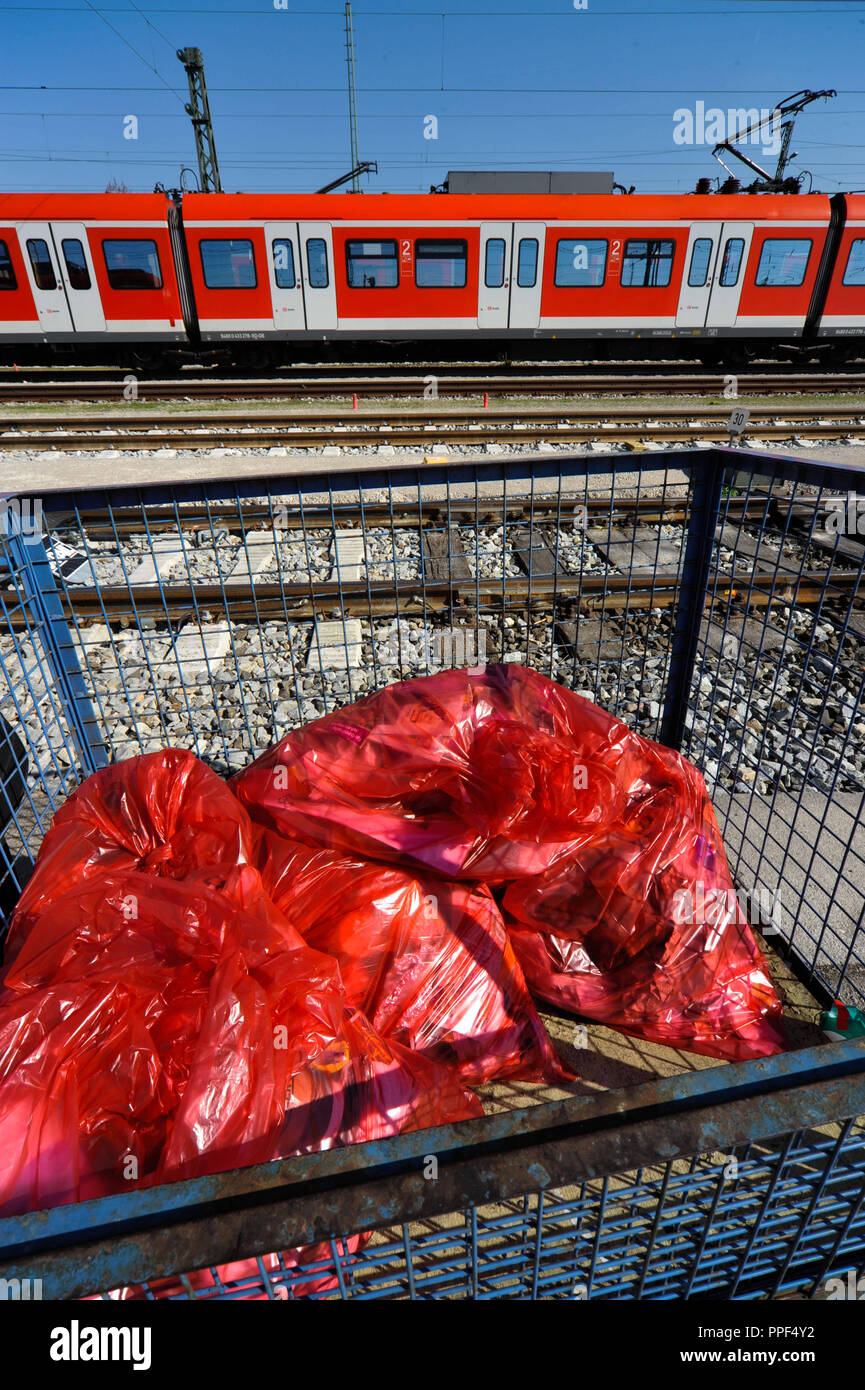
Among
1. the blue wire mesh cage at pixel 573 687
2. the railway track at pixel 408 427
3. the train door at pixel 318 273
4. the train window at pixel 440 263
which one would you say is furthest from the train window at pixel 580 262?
the blue wire mesh cage at pixel 573 687

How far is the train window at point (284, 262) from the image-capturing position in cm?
1247

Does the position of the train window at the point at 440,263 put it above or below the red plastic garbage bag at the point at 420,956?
above

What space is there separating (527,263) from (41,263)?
8529mm

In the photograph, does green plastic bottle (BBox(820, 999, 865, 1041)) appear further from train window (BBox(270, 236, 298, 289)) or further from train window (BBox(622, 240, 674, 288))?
train window (BBox(622, 240, 674, 288))

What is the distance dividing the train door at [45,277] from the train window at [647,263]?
1009cm

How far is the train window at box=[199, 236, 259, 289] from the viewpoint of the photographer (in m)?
12.5

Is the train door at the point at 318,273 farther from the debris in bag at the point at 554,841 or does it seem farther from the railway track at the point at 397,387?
the debris in bag at the point at 554,841

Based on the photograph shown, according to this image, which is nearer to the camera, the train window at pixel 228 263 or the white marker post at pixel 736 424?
the white marker post at pixel 736 424

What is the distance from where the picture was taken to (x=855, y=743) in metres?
3.62

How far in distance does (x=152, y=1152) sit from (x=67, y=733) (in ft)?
5.48

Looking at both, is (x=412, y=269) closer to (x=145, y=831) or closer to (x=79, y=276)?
(x=79, y=276)

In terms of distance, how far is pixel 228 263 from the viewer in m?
12.7

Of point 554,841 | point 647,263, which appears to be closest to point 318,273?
point 647,263
